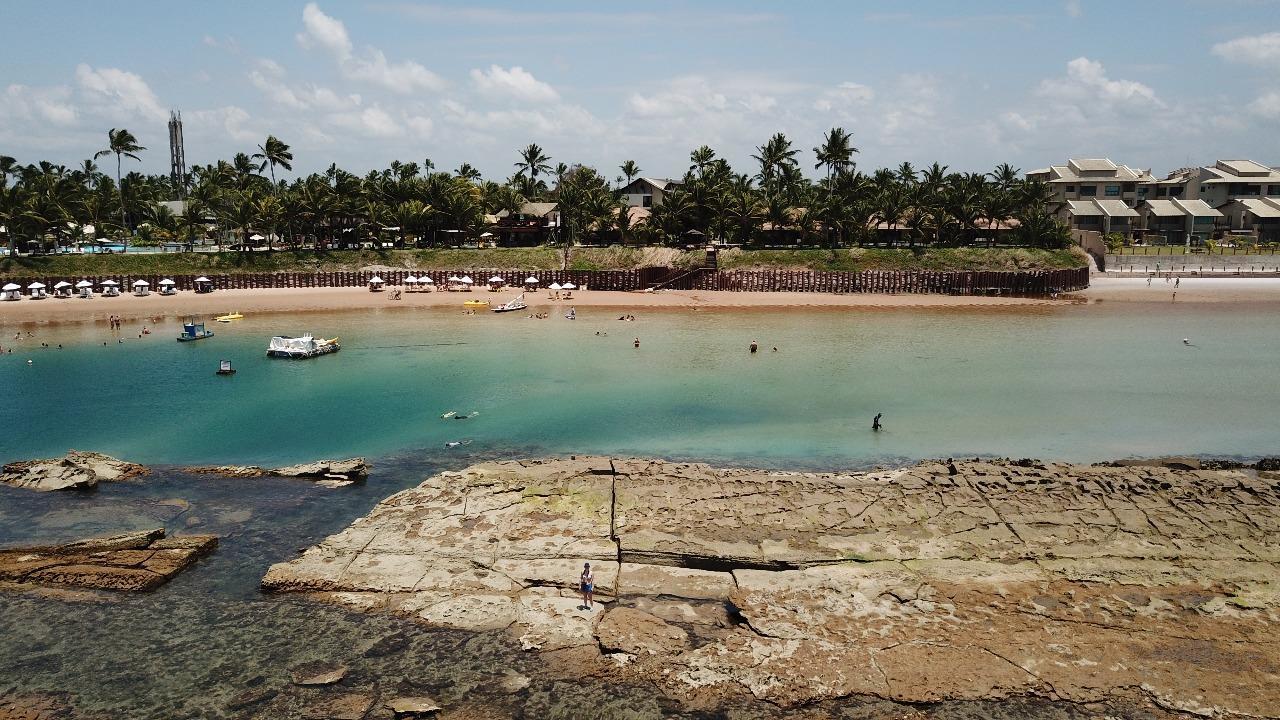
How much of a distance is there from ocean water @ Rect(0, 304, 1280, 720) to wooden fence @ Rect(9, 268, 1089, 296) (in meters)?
16.5

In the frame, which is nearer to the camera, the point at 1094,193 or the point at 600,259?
the point at 600,259

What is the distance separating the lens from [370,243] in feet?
336

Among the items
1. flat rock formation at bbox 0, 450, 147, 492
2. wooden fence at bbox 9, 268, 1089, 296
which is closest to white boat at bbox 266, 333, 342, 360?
flat rock formation at bbox 0, 450, 147, 492

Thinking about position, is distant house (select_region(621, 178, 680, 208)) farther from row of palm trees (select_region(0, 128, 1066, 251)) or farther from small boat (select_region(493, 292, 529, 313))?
small boat (select_region(493, 292, 529, 313))

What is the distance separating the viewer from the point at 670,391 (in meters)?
41.7

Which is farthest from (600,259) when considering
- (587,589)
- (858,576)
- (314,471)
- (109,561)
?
(587,589)

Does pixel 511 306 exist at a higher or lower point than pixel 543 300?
lower

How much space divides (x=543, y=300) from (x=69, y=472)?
56028mm

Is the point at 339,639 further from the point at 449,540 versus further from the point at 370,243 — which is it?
the point at 370,243

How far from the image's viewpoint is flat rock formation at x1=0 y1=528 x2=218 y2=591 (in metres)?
20.3

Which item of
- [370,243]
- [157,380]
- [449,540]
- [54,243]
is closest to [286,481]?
[449,540]

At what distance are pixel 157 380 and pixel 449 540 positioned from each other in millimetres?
33729

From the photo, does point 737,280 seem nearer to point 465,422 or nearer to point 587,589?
point 465,422

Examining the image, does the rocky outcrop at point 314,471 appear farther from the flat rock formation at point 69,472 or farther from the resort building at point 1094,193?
the resort building at point 1094,193
